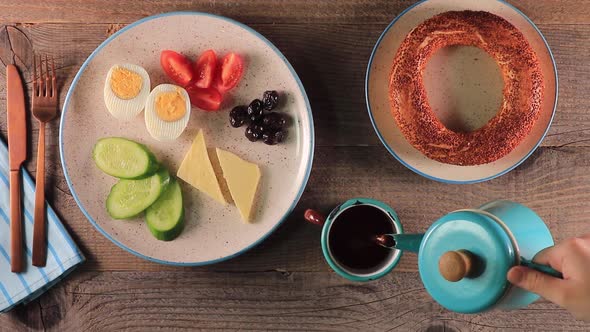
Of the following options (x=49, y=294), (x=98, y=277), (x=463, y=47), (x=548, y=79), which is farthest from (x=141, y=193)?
(x=548, y=79)

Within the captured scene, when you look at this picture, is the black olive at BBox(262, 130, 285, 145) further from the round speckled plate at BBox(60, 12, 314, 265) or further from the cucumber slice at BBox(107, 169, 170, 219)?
the cucumber slice at BBox(107, 169, 170, 219)

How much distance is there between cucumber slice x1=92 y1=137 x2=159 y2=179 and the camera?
142 cm

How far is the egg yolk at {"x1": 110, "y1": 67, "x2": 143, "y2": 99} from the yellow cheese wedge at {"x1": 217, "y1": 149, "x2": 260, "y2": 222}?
0.27m

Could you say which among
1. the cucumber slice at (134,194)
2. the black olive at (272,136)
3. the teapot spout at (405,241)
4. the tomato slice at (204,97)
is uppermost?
the tomato slice at (204,97)

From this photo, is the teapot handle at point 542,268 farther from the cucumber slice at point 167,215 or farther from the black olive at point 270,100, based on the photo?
the cucumber slice at point 167,215

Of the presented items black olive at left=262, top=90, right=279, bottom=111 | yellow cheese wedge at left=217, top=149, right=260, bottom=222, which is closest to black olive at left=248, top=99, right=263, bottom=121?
black olive at left=262, top=90, right=279, bottom=111

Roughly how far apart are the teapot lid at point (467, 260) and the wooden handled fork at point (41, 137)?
104 centimetres

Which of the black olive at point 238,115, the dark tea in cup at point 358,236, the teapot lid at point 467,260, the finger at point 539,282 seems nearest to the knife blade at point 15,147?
the black olive at point 238,115

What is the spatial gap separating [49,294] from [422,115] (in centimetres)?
113

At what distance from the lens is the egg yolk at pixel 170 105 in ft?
4.67

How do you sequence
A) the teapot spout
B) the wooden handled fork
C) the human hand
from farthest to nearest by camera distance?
1. the wooden handled fork
2. the teapot spout
3. the human hand

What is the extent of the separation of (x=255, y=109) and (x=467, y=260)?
720 millimetres

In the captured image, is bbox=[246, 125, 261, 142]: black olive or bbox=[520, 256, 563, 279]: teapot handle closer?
bbox=[520, 256, 563, 279]: teapot handle

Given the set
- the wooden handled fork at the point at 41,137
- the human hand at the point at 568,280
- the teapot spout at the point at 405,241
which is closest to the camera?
the human hand at the point at 568,280
